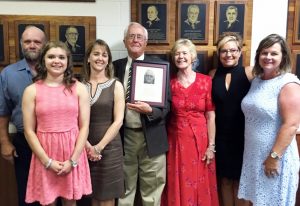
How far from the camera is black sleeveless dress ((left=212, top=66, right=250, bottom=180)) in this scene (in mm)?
2012

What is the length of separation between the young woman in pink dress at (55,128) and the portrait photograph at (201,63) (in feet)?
3.11

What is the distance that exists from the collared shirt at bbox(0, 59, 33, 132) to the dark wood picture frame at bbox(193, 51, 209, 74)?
3.67 ft

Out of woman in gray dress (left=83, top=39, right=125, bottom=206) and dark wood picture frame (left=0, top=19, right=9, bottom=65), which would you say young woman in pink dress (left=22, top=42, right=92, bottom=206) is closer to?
woman in gray dress (left=83, top=39, right=125, bottom=206)

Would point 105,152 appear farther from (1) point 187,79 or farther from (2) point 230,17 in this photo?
(2) point 230,17

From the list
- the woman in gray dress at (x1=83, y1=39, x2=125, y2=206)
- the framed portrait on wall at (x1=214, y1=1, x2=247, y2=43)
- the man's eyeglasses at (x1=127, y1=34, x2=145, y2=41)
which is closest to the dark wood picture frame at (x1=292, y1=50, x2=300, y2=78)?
the framed portrait on wall at (x1=214, y1=1, x2=247, y2=43)

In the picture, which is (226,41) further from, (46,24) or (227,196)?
(46,24)

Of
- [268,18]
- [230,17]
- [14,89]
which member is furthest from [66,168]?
[268,18]

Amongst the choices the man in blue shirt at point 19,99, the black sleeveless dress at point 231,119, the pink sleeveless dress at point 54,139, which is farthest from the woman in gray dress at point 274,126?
the man in blue shirt at point 19,99

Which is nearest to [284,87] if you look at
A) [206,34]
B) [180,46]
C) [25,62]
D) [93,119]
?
[180,46]

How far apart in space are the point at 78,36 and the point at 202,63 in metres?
0.89

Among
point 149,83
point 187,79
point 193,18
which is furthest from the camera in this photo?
point 193,18

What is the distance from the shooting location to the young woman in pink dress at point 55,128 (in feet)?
5.21

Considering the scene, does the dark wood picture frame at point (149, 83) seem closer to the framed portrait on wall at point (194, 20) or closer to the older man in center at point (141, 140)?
the older man in center at point (141, 140)

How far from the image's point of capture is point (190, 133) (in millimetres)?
1998
